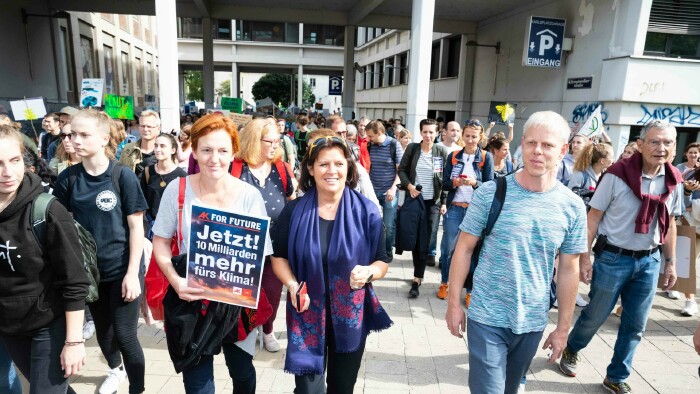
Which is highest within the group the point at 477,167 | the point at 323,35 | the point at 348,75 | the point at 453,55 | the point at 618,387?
the point at 323,35

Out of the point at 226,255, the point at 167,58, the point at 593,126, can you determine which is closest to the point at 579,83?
the point at 593,126

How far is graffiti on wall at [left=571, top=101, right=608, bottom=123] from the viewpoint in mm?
11883

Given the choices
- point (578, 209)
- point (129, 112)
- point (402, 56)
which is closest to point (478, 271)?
point (578, 209)

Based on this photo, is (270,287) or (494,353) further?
(270,287)

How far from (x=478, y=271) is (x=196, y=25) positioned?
127 feet

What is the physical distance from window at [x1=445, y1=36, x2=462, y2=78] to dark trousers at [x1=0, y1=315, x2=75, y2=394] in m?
21.9

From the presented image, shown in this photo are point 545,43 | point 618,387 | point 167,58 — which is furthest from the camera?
point 545,43

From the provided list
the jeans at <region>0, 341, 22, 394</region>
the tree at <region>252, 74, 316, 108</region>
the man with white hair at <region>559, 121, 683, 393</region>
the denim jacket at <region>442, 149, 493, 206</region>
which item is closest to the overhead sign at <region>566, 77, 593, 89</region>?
the denim jacket at <region>442, 149, 493, 206</region>

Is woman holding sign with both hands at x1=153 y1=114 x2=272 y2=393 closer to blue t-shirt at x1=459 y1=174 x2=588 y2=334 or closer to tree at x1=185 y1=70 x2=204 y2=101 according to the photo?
blue t-shirt at x1=459 y1=174 x2=588 y2=334

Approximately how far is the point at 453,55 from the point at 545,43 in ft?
31.8

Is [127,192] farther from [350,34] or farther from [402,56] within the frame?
[402,56]

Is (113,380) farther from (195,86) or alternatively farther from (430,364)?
(195,86)

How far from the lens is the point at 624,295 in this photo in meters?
3.42

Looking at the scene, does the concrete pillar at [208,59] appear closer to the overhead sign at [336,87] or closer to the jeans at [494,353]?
the overhead sign at [336,87]
